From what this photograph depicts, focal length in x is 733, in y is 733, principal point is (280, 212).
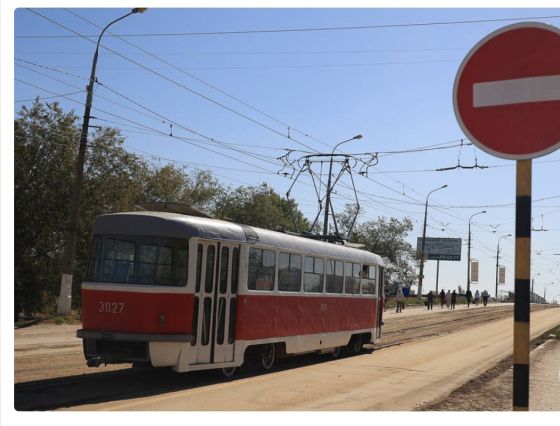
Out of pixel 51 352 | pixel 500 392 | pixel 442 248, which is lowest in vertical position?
pixel 51 352

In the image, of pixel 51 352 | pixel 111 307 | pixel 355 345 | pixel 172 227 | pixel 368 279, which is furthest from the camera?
pixel 368 279

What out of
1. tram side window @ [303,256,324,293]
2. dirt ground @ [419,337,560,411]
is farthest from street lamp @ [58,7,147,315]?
dirt ground @ [419,337,560,411]

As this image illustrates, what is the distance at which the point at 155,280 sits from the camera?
38.0ft

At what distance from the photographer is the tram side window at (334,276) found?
56.2 ft

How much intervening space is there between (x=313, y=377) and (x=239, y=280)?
88.9 inches

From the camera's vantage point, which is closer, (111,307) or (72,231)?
(111,307)

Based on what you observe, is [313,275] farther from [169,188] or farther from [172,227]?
[169,188]

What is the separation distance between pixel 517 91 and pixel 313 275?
1295 centimetres

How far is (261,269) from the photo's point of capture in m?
13.9

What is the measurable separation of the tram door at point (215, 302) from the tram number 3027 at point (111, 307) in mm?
1181

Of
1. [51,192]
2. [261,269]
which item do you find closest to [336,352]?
[261,269]

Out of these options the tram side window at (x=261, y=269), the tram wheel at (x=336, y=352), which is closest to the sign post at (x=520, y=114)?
the tram side window at (x=261, y=269)

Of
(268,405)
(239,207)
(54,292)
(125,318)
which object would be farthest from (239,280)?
(239,207)

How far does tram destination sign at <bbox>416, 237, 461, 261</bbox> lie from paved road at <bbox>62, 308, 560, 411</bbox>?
80042 millimetres
